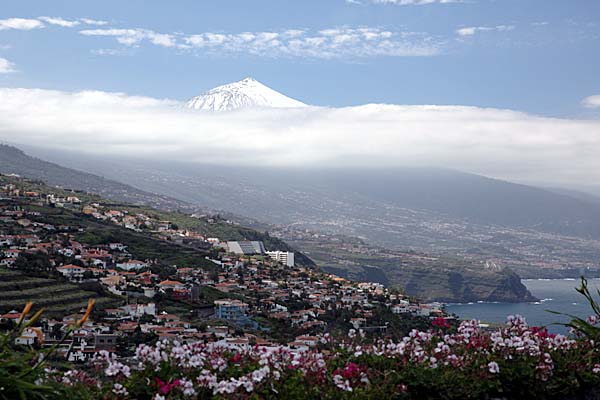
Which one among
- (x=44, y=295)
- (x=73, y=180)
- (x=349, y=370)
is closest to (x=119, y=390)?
(x=349, y=370)

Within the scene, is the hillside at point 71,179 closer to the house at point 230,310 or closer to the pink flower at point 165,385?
the house at point 230,310

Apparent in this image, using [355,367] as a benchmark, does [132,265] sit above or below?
below

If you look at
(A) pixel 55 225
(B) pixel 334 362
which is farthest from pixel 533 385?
(A) pixel 55 225

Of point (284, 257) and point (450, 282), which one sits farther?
point (450, 282)

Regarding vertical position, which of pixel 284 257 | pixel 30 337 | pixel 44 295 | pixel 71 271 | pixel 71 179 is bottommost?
pixel 284 257

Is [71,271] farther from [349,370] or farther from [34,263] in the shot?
[349,370]

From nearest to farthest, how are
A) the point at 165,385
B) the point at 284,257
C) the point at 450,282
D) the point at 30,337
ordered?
the point at 165,385 → the point at 30,337 → the point at 284,257 → the point at 450,282

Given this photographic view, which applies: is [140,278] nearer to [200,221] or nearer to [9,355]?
[9,355]
